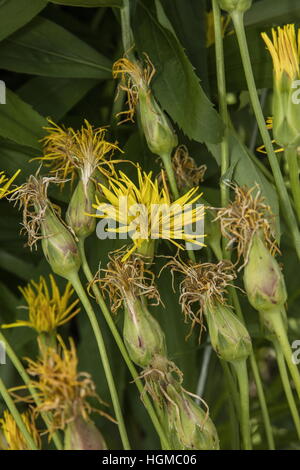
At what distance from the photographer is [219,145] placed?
395 mm

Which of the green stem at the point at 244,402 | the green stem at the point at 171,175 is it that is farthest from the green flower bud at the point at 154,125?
the green stem at the point at 244,402

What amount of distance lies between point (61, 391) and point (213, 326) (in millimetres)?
74

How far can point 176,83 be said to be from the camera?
38cm

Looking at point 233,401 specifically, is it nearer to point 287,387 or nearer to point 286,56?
point 287,387

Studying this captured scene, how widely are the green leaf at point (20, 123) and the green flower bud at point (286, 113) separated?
134mm

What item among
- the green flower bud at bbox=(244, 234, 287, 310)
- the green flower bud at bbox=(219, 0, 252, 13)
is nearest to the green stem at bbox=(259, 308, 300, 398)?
the green flower bud at bbox=(244, 234, 287, 310)

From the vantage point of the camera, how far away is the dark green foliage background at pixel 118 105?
38 cm

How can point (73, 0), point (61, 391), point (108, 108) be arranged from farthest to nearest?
point (108, 108) < point (73, 0) < point (61, 391)

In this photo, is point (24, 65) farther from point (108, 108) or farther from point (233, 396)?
point (233, 396)

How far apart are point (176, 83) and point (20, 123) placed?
0.09 meters

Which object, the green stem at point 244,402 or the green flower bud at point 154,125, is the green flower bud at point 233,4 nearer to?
the green flower bud at point 154,125

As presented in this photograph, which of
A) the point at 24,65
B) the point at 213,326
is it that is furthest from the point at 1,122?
the point at 213,326

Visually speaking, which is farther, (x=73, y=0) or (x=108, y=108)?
(x=108, y=108)
